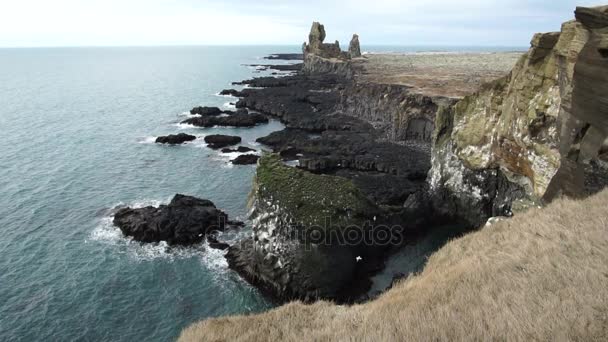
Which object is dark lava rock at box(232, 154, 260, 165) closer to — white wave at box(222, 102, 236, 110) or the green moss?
the green moss

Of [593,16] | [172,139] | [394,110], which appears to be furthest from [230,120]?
[593,16]

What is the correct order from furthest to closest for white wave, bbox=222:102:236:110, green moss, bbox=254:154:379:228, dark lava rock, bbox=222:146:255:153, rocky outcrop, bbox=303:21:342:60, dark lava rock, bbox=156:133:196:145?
rocky outcrop, bbox=303:21:342:60
white wave, bbox=222:102:236:110
dark lava rock, bbox=156:133:196:145
dark lava rock, bbox=222:146:255:153
green moss, bbox=254:154:379:228

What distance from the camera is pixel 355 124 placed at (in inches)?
2795

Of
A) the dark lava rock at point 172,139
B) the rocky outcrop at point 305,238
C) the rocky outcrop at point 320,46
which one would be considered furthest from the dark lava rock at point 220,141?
the rocky outcrop at point 320,46

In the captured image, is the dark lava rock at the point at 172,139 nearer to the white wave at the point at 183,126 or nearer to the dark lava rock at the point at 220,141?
the dark lava rock at the point at 220,141

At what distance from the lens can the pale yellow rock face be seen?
81.8ft

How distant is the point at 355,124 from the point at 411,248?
132 feet

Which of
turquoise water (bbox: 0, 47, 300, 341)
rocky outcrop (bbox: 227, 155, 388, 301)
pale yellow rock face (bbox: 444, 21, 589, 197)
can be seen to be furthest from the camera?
rocky outcrop (bbox: 227, 155, 388, 301)

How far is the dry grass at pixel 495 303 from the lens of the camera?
33.2 ft

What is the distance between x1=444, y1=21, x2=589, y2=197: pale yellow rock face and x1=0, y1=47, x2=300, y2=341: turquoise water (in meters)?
20.9

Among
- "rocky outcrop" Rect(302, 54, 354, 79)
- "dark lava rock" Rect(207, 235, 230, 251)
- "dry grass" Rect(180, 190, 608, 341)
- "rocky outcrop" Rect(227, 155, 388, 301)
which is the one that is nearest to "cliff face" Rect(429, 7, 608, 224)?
"dry grass" Rect(180, 190, 608, 341)

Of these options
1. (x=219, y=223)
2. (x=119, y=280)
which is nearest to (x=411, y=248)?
(x=219, y=223)

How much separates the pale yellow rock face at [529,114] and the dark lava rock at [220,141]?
38.7m

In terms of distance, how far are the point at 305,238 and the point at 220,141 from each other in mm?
41505
